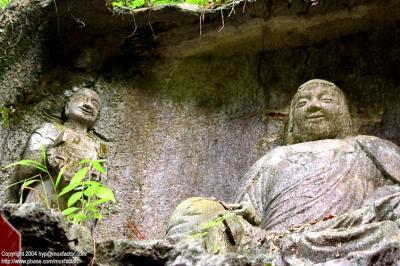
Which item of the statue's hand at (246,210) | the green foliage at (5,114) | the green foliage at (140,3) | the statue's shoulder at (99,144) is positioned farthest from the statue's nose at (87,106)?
the statue's hand at (246,210)

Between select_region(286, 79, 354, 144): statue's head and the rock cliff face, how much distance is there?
52 cm

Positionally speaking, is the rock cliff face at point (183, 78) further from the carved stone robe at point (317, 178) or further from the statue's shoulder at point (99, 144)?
the carved stone robe at point (317, 178)

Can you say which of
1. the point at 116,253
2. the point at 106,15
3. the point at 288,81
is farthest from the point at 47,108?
the point at 116,253

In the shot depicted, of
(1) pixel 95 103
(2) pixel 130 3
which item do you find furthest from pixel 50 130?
(2) pixel 130 3

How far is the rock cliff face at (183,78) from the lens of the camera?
619cm

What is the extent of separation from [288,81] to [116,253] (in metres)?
3.75

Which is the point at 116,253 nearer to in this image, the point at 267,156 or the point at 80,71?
the point at 267,156

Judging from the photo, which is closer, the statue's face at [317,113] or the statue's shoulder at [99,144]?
the statue's face at [317,113]

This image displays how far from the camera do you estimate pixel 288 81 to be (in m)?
6.95

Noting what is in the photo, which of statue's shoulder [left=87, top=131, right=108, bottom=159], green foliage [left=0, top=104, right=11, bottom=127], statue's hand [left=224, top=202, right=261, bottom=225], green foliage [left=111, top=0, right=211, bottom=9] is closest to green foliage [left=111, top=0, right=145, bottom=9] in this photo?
green foliage [left=111, top=0, right=211, bottom=9]

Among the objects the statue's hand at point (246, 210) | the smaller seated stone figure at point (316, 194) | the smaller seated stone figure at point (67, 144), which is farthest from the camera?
the smaller seated stone figure at point (67, 144)

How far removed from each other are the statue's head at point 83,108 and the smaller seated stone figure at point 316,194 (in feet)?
5.07

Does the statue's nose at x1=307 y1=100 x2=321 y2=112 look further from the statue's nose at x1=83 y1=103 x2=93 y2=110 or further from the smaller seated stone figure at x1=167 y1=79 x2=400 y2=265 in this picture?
the statue's nose at x1=83 y1=103 x2=93 y2=110

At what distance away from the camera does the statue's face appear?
589 cm
